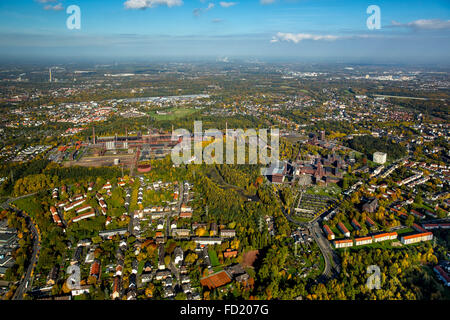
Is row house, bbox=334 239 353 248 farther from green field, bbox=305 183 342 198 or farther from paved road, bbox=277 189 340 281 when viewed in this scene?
green field, bbox=305 183 342 198

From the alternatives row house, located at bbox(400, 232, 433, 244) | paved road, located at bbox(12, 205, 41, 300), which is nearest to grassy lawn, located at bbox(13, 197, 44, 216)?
paved road, located at bbox(12, 205, 41, 300)

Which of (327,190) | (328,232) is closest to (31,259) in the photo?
(328,232)

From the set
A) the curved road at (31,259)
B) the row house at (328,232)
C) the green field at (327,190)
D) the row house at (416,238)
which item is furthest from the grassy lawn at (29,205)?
the row house at (416,238)

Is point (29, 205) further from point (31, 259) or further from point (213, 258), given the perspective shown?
point (213, 258)

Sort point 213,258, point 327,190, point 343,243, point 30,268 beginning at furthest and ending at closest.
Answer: point 327,190
point 343,243
point 213,258
point 30,268

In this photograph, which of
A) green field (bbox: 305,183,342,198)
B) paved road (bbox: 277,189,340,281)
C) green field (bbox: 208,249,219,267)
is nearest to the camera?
paved road (bbox: 277,189,340,281)

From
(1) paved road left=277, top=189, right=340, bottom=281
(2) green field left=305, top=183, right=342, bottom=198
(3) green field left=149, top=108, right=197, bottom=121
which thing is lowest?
(1) paved road left=277, top=189, right=340, bottom=281

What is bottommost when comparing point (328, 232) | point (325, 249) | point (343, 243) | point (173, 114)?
point (325, 249)

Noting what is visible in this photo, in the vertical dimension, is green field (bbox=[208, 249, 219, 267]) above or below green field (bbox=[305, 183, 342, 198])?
below

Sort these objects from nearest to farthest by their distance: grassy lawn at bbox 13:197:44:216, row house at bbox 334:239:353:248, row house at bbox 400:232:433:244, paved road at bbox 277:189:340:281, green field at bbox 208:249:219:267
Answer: paved road at bbox 277:189:340:281, green field at bbox 208:249:219:267, row house at bbox 334:239:353:248, row house at bbox 400:232:433:244, grassy lawn at bbox 13:197:44:216

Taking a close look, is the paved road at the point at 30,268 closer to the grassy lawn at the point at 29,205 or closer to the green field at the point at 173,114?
the grassy lawn at the point at 29,205
